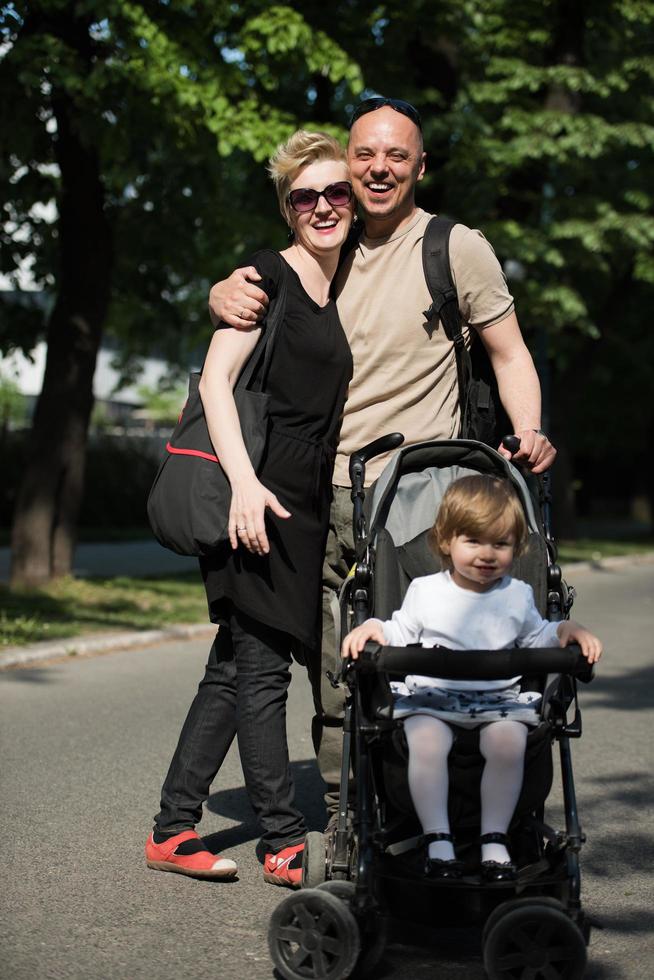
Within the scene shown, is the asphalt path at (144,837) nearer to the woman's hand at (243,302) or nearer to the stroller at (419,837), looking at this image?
the stroller at (419,837)

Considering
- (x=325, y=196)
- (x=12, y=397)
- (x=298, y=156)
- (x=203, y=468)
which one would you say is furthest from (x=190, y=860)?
(x=12, y=397)

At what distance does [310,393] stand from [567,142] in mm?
13996

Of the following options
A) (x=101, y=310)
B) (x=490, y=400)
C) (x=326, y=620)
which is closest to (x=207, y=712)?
(x=326, y=620)

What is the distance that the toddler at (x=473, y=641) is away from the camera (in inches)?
139

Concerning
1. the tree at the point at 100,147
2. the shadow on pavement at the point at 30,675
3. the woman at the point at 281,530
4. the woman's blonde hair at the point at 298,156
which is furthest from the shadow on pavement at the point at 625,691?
the tree at the point at 100,147

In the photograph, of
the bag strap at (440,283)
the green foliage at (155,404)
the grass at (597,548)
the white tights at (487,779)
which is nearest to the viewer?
the white tights at (487,779)

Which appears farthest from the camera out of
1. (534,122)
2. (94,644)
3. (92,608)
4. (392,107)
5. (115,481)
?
(115,481)

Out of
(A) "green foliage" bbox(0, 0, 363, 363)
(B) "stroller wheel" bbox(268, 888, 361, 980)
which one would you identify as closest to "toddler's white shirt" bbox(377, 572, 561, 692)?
(B) "stroller wheel" bbox(268, 888, 361, 980)

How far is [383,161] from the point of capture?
4.38 metres

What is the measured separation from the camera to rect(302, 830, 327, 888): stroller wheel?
12.4 feet

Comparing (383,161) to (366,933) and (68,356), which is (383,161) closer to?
(366,933)

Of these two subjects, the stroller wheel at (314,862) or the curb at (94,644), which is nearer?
the stroller wheel at (314,862)

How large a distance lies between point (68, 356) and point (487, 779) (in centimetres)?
1034

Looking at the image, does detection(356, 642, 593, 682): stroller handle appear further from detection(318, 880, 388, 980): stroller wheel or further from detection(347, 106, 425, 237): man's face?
detection(347, 106, 425, 237): man's face
